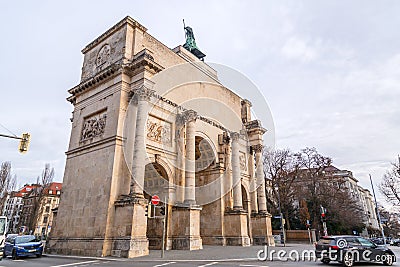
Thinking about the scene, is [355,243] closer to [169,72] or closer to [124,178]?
[124,178]

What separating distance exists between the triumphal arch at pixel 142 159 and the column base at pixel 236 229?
77 millimetres

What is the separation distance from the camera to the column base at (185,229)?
17766 millimetres

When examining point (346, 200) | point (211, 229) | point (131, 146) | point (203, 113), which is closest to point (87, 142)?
point (131, 146)

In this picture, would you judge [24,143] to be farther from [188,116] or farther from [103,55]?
[103,55]

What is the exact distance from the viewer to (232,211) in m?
23.7

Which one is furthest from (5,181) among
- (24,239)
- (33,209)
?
(24,239)

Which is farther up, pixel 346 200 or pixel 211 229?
pixel 346 200

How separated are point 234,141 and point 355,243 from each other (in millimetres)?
15820

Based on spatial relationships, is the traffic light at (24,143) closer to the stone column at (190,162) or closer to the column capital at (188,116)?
the stone column at (190,162)

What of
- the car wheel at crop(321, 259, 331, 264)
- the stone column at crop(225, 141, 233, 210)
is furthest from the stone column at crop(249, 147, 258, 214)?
the car wheel at crop(321, 259, 331, 264)

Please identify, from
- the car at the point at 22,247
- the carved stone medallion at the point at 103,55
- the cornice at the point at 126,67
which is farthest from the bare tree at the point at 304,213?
the car at the point at 22,247

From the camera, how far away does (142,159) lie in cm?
1688

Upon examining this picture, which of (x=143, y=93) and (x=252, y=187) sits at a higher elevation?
(x=143, y=93)

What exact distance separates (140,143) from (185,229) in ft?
19.9
